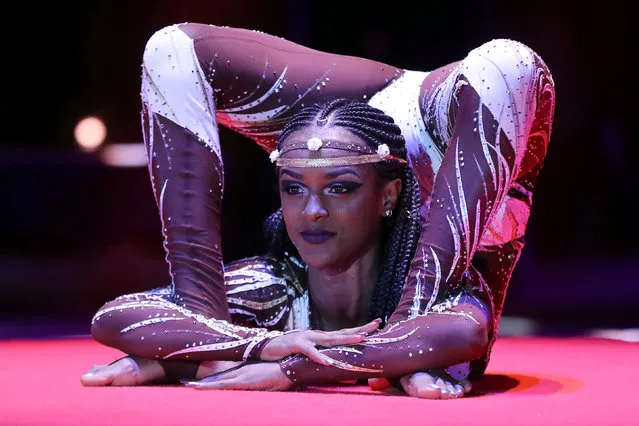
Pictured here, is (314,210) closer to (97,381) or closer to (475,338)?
(475,338)

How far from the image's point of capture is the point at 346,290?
2543mm

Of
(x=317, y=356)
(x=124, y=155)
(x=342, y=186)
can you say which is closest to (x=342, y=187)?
(x=342, y=186)

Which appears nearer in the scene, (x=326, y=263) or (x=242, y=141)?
(x=326, y=263)

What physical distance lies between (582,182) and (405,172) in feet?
7.80

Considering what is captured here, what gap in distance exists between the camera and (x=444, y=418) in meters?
1.89

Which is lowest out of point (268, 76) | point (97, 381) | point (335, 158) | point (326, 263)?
point (97, 381)

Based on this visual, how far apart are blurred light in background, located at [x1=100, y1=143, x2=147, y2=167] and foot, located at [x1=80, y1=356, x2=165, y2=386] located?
2551 millimetres

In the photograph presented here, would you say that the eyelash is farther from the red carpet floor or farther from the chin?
the red carpet floor

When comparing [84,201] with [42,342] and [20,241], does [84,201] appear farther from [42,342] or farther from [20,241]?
[42,342]

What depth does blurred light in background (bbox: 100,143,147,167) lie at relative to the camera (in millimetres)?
4855

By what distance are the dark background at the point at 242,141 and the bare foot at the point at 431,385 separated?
225cm

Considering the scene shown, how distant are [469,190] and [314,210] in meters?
0.33
